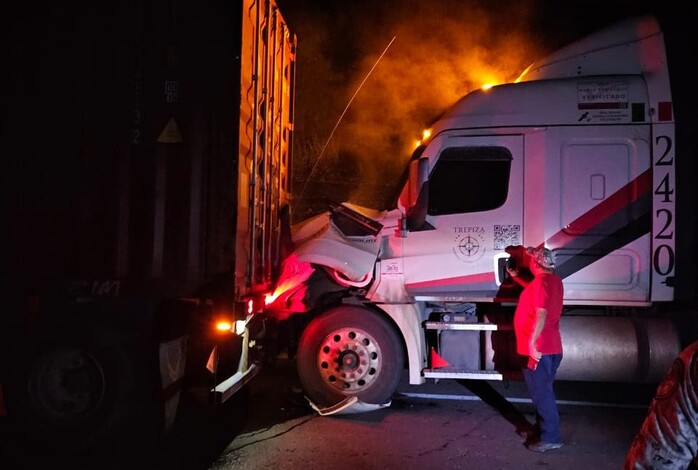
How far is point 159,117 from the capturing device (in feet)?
17.5

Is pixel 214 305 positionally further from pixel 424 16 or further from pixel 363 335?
pixel 424 16

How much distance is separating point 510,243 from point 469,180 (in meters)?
0.77

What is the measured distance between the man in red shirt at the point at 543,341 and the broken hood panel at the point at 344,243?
65.4 inches

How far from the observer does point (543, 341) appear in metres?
5.15

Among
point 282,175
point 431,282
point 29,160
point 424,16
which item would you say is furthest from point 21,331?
point 424,16

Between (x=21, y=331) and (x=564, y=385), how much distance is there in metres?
6.13

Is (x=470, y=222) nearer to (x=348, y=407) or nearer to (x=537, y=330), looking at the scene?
(x=537, y=330)

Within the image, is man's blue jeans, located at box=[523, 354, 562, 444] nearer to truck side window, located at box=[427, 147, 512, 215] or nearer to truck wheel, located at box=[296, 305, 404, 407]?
truck wheel, located at box=[296, 305, 404, 407]

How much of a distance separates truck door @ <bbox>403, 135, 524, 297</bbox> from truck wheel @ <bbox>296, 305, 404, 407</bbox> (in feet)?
1.90

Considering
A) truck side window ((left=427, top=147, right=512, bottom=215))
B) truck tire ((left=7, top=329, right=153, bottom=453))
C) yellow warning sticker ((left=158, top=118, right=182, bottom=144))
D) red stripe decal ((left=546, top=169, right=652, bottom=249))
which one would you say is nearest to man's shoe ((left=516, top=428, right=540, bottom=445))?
red stripe decal ((left=546, top=169, right=652, bottom=249))

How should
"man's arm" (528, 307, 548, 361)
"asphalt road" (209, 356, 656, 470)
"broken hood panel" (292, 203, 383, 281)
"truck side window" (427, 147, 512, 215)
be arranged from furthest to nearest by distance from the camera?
"truck side window" (427, 147, 512, 215)
"broken hood panel" (292, 203, 383, 281)
"man's arm" (528, 307, 548, 361)
"asphalt road" (209, 356, 656, 470)

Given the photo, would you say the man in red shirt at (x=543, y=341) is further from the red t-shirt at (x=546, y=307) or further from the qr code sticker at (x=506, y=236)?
the qr code sticker at (x=506, y=236)

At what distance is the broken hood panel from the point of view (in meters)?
6.12

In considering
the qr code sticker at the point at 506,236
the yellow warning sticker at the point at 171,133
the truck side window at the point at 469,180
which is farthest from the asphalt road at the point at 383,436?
the yellow warning sticker at the point at 171,133
